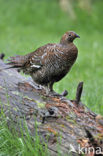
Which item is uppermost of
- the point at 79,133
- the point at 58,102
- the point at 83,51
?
the point at 83,51

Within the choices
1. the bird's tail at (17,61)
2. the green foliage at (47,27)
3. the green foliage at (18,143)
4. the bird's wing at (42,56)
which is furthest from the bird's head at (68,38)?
the green foliage at (47,27)

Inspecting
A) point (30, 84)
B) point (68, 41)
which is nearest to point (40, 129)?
point (30, 84)

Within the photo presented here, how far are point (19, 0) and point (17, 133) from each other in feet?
52.7

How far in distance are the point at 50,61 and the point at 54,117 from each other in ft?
3.45

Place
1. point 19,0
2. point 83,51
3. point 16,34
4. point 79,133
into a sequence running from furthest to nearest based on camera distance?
point 19,0, point 16,34, point 83,51, point 79,133

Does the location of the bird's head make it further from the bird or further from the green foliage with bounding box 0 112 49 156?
the green foliage with bounding box 0 112 49 156

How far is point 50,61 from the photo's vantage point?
14.0 ft

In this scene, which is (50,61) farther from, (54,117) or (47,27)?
(47,27)

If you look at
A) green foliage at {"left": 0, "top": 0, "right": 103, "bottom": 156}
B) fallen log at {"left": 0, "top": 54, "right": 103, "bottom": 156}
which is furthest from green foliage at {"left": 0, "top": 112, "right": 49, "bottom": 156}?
green foliage at {"left": 0, "top": 0, "right": 103, "bottom": 156}

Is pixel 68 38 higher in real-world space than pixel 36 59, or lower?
higher

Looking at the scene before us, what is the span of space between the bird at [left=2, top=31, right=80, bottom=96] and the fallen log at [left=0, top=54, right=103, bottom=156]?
1.24 ft

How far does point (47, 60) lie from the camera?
4332 millimetres

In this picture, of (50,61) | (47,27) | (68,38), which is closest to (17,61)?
(50,61)

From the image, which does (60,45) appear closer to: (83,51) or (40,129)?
(40,129)
